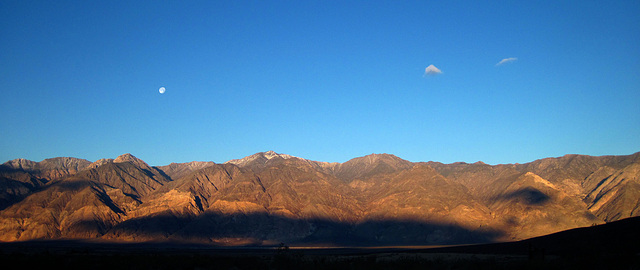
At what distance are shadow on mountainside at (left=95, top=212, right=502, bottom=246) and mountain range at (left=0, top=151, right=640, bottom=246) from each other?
322mm

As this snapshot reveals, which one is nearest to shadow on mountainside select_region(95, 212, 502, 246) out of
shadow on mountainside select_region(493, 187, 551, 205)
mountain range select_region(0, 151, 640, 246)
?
mountain range select_region(0, 151, 640, 246)

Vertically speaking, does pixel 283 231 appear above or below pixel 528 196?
below

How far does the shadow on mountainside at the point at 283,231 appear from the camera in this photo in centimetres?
14725

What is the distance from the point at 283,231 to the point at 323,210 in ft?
59.4

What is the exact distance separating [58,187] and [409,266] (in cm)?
18441

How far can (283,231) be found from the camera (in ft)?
520

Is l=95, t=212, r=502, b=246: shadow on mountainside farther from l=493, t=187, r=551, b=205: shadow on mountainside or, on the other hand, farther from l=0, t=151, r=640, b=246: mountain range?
l=493, t=187, r=551, b=205: shadow on mountainside

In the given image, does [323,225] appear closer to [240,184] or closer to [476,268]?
[240,184]

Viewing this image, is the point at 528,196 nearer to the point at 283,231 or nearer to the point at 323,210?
the point at 323,210

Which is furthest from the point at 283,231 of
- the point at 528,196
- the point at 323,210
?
the point at 528,196

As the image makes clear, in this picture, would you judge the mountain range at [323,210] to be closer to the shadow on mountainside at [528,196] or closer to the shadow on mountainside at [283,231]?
the shadow on mountainside at [283,231]

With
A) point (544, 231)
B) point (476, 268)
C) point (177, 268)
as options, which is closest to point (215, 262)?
point (177, 268)

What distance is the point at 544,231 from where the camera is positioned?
5369 inches

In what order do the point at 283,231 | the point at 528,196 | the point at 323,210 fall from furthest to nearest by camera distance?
the point at 323,210, the point at 528,196, the point at 283,231
